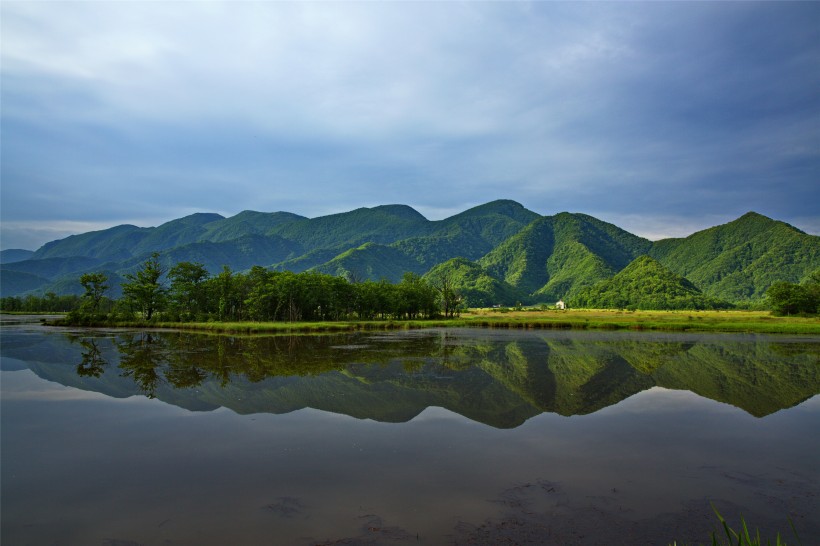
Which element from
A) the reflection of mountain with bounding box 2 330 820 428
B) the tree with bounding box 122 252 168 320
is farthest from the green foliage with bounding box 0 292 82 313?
the reflection of mountain with bounding box 2 330 820 428

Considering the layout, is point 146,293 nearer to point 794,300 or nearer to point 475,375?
point 475,375

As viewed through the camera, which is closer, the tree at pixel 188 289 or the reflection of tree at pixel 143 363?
the reflection of tree at pixel 143 363

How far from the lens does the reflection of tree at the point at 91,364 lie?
86.7 feet

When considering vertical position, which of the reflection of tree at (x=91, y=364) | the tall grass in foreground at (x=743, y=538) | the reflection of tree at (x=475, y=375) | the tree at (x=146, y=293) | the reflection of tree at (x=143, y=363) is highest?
the tree at (x=146, y=293)

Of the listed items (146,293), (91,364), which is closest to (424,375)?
(91,364)

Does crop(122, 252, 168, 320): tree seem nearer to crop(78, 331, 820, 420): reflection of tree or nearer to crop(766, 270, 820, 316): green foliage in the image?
crop(78, 331, 820, 420): reflection of tree

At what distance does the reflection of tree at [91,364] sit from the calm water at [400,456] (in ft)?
1.27

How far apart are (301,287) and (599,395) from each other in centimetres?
6704

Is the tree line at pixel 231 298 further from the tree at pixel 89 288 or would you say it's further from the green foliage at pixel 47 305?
the green foliage at pixel 47 305

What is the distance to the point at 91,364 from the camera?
2998 centimetres

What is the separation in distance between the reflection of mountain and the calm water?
24 centimetres

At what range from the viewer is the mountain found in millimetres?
156875

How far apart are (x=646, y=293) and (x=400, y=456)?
180 meters

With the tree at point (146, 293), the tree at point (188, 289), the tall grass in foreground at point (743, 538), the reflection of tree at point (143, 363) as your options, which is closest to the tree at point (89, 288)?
the tree at point (146, 293)
